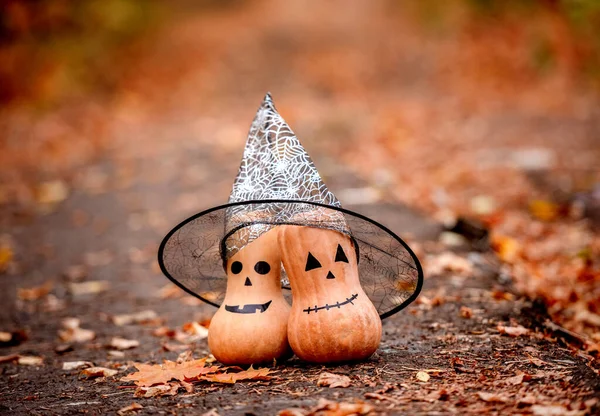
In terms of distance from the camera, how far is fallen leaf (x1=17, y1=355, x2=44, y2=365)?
140 inches

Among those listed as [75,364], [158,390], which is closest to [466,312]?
[158,390]

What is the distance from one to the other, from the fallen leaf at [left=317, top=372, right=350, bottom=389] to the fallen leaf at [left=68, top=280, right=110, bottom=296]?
296 centimetres

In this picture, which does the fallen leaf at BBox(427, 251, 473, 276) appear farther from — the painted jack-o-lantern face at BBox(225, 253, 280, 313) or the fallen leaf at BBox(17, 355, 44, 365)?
the fallen leaf at BBox(17, 355, 44, 365)

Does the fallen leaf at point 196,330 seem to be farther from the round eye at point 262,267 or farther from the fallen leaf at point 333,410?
the fallen leaf at point 333,410

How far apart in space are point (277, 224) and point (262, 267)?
30 centimetres

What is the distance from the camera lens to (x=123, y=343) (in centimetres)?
379

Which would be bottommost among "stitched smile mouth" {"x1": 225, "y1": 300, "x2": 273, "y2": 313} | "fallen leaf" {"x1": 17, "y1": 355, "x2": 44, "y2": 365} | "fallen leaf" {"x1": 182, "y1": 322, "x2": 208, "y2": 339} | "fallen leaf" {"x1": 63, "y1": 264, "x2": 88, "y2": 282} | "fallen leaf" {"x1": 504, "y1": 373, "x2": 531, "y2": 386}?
"fallen leaf" {"x1": 504, "y1": 373, "x2": 531, "y2": 386}

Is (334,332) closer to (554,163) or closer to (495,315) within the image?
Result: (495,315)

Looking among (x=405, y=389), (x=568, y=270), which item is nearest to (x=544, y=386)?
(x=405, y=389)

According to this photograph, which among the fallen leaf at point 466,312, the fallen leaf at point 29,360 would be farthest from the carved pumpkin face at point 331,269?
the fallen leaf at point 29,360

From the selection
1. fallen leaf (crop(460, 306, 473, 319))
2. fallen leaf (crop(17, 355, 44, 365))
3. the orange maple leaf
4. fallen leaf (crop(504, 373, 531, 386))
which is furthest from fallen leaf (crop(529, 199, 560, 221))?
fallen leaf (crop(17, 355, 44, 365))

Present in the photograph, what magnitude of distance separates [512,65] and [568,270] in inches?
375

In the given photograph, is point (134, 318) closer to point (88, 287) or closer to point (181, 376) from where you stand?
point (88, 287)

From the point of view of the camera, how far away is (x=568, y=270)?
16.1 ft
